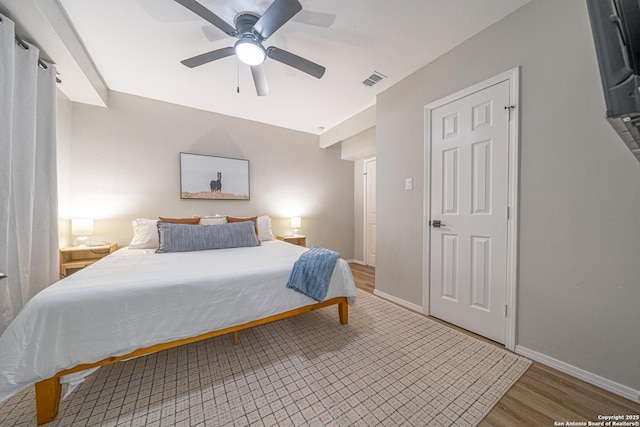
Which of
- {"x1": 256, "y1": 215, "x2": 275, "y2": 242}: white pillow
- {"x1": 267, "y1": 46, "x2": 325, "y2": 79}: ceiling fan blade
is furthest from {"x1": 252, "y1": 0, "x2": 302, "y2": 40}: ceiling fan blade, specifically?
{"x1": 256, "y1": 215, "x2": 275, "y2": 242}: white pillow

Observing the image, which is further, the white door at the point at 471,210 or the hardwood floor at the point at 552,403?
the white door at the point at 471,210

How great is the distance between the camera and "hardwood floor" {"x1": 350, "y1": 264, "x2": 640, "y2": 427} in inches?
45.6

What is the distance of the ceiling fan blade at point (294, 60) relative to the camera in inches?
71.5

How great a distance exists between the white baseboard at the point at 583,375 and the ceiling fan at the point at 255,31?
2.76 meters

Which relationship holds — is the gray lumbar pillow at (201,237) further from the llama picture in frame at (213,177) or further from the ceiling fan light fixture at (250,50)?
the ceiling fan light fixture at (250,50)

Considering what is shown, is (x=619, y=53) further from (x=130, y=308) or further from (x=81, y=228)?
(x=81, y=228)

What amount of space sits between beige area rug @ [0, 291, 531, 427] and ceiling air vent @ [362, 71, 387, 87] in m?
2.66

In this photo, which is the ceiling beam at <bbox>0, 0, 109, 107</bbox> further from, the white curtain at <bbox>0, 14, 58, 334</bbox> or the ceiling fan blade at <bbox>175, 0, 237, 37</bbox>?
the ceiling fan blade at <bbox>175, 0, 237, 37</bbox>

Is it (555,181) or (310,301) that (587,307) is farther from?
(310,301)

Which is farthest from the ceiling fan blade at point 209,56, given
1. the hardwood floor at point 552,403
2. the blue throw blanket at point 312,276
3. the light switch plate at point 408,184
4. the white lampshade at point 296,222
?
the hardwood floor at point 552,403

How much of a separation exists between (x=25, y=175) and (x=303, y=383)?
2.56 meters

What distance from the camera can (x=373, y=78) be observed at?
2578mm

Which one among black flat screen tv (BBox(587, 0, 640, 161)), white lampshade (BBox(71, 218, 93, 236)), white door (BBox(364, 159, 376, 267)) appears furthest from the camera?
white door (BBox(364, 159, 376, 267))

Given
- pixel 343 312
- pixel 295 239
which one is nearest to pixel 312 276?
pixel 343 312
